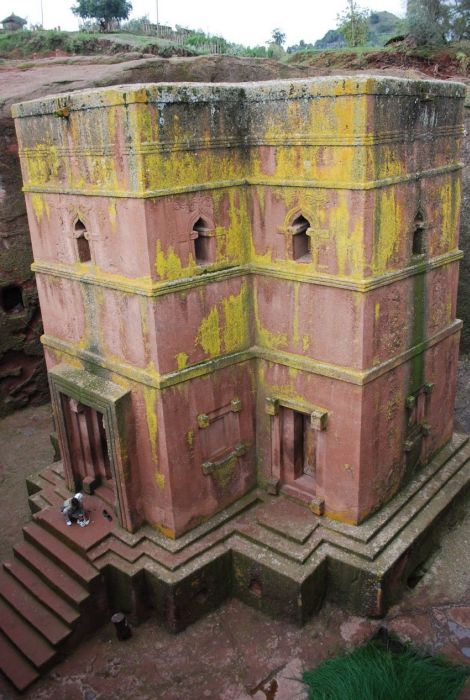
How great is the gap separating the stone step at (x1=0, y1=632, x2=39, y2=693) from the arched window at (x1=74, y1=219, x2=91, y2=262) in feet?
17.7

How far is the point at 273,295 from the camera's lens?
876cm

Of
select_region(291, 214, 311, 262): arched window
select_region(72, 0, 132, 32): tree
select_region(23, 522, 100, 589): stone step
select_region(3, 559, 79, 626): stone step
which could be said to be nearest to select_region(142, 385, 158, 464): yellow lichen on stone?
select_region(23, 522, 100, 589): stone step

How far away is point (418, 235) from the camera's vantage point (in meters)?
8.73

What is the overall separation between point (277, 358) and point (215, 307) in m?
1.19

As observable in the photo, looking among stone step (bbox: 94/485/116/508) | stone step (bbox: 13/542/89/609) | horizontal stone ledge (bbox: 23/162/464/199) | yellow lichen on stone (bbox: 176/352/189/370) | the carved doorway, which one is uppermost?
horizontal stone ledge (bbox: 23/162/464/199)

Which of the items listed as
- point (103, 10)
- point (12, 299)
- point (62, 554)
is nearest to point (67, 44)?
point (103, 10)

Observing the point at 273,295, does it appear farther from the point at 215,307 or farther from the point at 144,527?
the point at 144,527

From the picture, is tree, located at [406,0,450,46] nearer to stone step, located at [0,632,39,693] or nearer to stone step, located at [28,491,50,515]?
stone step, located at [28,491,50,515]

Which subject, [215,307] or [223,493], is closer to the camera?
[215,307]

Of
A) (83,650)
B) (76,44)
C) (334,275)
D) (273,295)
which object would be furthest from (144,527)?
(76,44)

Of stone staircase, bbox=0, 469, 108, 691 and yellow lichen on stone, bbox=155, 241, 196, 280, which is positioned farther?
stone staircase, bbox=0, 469, 108, 691

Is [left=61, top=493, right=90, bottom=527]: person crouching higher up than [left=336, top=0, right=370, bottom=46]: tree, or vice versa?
[left=336, top=0, right=370, bottom=46]: tree

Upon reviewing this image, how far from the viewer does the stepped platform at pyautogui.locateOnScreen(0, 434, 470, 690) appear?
8.41 meters

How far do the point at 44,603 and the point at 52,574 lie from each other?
393 millimetres
